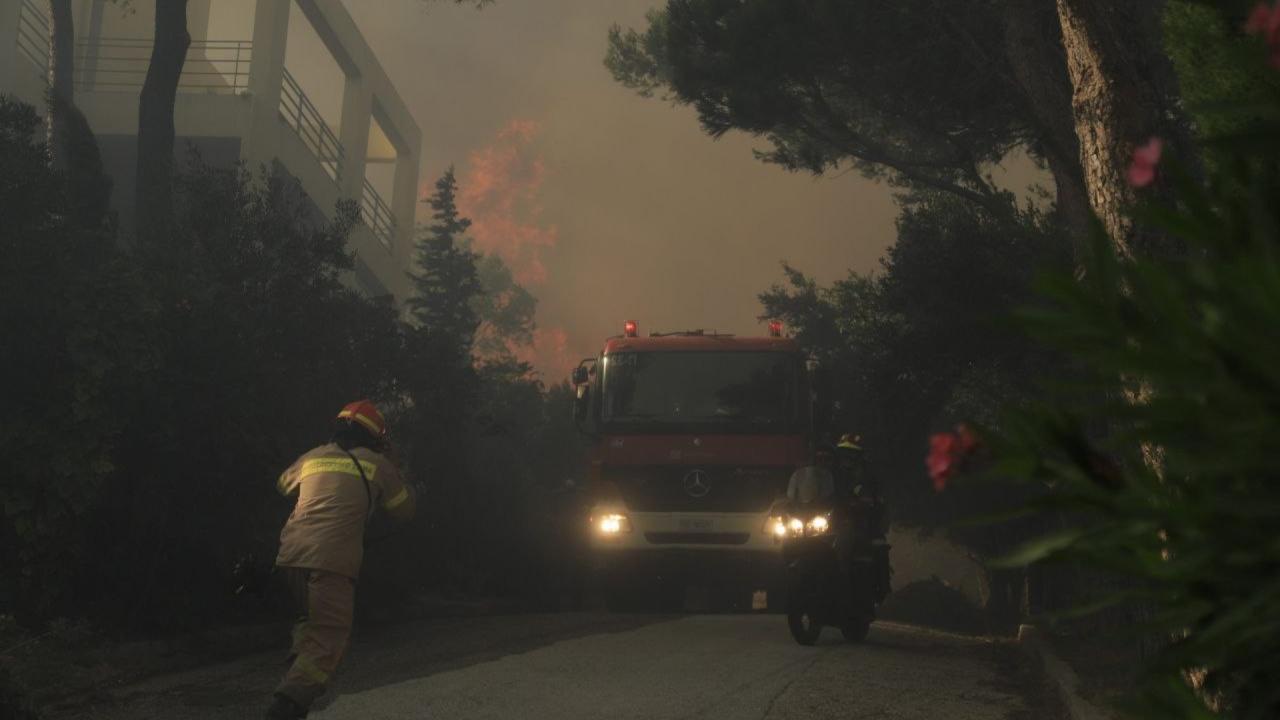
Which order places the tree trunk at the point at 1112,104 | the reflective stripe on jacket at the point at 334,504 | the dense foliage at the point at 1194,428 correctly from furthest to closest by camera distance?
the reflective stripe on jacket at the point at 334,504, the tree trunk at the point at 1112,104, the dense foliage at the point at 1194,428

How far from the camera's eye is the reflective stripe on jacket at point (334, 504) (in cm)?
665

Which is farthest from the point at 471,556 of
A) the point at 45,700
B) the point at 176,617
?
the point at 45,700

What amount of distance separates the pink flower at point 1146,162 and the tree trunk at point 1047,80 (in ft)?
36.0

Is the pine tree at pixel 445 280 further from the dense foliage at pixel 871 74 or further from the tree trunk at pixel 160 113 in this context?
the dense foliage at pixel 871 74

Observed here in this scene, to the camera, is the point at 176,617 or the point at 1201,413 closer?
the point at 1201,413


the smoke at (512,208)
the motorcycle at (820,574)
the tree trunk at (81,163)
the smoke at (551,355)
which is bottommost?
the motorcycle at (820,574)

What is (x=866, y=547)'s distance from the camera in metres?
11.4

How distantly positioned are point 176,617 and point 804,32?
374 inches

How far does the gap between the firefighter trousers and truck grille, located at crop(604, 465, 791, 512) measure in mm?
8040

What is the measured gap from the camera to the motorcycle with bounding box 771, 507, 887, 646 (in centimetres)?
1062

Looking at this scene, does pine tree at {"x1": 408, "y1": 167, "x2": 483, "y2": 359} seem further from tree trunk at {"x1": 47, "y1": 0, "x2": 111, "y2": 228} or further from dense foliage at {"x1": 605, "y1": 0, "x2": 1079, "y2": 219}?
tree trunk at {"x1": 47, "y1": 0, "x2": 111, "y2": 228}

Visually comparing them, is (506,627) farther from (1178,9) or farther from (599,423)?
(1178,9)

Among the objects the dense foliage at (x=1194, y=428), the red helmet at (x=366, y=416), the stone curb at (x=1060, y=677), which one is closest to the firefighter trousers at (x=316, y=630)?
the red helmet at (x=366, y=416)

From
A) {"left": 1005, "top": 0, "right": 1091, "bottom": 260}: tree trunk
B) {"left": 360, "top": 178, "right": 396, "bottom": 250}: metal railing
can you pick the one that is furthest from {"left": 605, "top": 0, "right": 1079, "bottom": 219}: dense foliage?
{"left": 360, "top": 178, "right": 396, "bottom": 250}: metal railing
